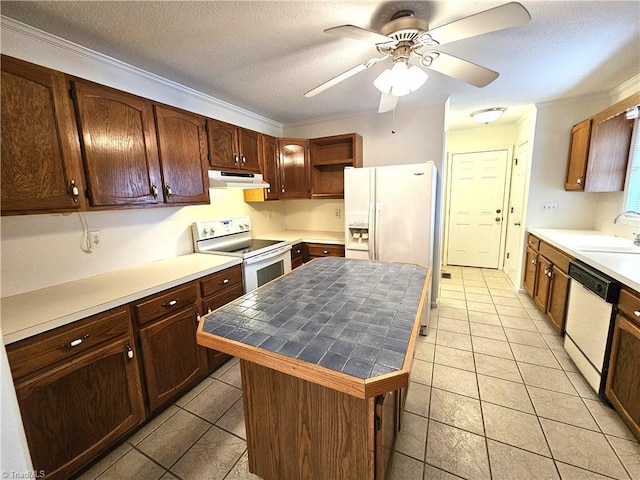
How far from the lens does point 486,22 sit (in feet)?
3.70

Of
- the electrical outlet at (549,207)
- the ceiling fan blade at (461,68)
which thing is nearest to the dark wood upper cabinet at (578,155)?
the electrical outlet at (549,207)

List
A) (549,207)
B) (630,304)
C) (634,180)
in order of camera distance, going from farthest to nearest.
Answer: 1. (549,207)
2. (634,180)
3. (630,304)

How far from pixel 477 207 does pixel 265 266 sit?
3886 millimetres

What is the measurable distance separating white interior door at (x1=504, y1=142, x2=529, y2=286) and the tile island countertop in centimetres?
287

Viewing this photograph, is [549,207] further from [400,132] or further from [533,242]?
[400,132]

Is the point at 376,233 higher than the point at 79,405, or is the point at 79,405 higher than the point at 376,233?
the point at 376,233

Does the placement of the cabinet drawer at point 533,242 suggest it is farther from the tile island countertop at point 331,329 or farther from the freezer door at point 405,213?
the tile island countertop at point 331,329

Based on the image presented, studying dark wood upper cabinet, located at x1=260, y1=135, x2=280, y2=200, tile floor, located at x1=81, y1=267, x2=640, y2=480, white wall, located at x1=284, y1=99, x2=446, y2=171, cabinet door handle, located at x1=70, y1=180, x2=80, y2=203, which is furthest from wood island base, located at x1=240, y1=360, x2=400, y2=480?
white wall, located at x1=284, y1=99, x2=446, y2=171

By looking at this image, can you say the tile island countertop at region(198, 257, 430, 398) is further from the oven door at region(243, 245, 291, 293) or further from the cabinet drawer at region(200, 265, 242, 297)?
the oven door at region(243, 245, 291, 293)

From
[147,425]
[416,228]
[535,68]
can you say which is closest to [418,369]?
[416,228]

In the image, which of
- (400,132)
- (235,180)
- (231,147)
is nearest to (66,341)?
(235,180)

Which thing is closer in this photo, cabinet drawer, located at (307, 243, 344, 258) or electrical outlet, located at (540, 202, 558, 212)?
cabinet drawer, located at (307, 243, 344, 258)

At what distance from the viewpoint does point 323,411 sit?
106cm

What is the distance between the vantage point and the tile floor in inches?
55.6
